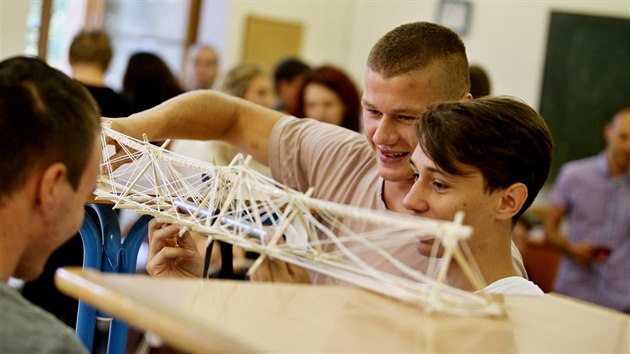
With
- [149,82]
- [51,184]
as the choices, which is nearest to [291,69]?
[149,82]

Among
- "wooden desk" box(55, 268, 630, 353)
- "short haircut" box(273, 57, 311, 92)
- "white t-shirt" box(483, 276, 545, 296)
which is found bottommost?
"white t-shirt" box(483, 276, 545, 296)

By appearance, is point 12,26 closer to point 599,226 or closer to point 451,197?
point 599,226

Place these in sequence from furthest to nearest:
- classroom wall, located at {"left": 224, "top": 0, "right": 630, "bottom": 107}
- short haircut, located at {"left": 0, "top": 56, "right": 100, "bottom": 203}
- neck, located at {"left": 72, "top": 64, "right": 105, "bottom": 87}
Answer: classroom wall, located at {"left": 224, "top": 0, "right": 630, "bottom": 107} → neck, located at {"left": 72, "top": 64, "right": 105, "bottom": 87} → short haircut, located at {"left": 0, "top": 56, "right": 100, "bottom": 203}

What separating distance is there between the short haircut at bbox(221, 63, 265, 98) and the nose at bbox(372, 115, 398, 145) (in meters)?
2.56

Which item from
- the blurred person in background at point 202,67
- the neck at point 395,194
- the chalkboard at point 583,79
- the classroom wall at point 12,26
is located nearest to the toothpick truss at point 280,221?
the neck at point 395,194

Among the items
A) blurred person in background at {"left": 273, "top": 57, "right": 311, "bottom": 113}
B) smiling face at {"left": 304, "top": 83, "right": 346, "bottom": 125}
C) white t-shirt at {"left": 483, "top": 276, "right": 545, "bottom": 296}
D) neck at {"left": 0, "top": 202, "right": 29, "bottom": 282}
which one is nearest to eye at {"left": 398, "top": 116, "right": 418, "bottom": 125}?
white t-shirt at {"left": 483, "top": 276, "right": 545, "bottom": 296}

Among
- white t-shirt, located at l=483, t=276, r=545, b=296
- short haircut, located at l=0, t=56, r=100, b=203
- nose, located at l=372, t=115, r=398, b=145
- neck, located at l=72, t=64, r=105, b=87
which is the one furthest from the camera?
neck, located at l=72, t=64, r=105, b=87

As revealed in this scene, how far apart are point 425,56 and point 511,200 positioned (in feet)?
1.55

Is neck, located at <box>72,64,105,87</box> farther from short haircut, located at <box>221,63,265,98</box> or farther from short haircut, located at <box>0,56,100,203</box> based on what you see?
short haircut, located at <box>0,56,100,203</box>

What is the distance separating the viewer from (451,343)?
1.23 m

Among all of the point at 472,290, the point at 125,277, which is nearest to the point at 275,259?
the point at 125,277

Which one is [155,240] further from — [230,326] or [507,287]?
[230,326]

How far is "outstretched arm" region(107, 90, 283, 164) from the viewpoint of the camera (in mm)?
2215

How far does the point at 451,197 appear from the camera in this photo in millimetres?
1741
